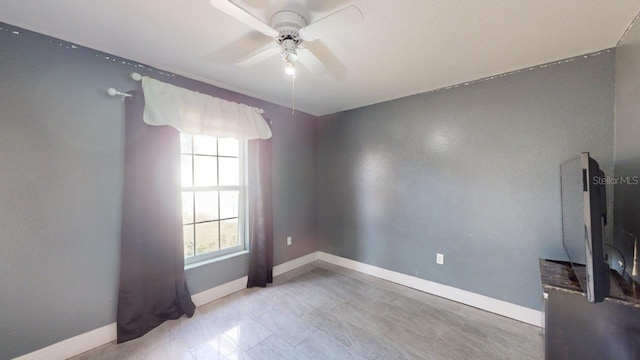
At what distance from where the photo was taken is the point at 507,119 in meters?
2.20

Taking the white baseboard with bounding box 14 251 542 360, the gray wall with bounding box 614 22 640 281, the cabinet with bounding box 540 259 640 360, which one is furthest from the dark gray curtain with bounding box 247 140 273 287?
the gray wall with bounding box 614 22 640 281

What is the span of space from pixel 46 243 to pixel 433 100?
11.8 ft

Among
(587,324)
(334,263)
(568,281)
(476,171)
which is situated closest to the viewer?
(587,324)

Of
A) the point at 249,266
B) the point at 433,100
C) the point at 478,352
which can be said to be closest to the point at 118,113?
the point at 249,266

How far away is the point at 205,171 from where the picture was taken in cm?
255

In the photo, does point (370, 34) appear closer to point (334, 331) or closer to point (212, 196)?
point (212, 196)

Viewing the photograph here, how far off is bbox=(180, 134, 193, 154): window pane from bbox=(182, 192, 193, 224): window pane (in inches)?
Result: 17.3

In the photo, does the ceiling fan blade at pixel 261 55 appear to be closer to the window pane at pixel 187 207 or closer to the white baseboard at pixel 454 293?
the window pane at pixel 187 207

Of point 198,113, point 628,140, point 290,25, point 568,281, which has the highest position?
point 290,25

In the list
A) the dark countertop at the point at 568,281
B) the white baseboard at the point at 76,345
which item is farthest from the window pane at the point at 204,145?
the dark countertop at the point at 568,281

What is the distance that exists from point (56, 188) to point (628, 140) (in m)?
3.93

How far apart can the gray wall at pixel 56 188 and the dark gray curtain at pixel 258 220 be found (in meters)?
1.22

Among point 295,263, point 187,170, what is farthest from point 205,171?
point 295,263

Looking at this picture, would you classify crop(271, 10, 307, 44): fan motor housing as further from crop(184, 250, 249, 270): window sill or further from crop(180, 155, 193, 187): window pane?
crop(184, 250, 249, 270): window sill
